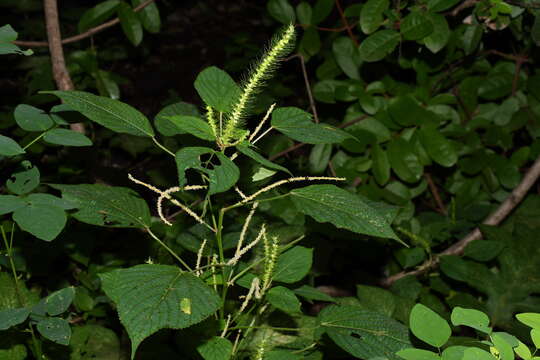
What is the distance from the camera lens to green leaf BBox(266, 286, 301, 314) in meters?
1.25

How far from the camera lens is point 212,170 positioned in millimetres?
991

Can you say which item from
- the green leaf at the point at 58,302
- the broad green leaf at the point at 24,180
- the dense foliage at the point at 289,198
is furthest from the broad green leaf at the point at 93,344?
the broad green leaf at the point at 24,180

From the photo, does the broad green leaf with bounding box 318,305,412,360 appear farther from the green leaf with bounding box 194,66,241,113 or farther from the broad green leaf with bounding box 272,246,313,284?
the green leaf with bounding box 194,66,241,113

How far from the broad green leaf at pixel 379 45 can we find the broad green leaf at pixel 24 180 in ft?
3.93

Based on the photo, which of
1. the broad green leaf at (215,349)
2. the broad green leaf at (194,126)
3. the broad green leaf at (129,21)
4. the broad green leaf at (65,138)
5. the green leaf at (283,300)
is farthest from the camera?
the broad green leaf at (129,21)

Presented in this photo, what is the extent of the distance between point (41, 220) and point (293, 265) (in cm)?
55

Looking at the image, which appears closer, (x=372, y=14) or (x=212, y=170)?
(x=212, y=170)

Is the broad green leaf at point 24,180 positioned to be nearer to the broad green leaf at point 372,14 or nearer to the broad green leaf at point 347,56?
the broad green leaf at point 372,14

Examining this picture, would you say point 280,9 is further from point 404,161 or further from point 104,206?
point 104,206

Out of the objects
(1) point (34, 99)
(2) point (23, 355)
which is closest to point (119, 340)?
(2) point (23, 355)

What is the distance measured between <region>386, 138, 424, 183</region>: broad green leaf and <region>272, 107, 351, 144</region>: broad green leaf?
3.76 ft

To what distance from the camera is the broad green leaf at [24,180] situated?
1.42m

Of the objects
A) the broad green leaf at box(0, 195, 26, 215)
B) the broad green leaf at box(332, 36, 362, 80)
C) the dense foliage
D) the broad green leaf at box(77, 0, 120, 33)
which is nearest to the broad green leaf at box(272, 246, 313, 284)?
the dense foliage

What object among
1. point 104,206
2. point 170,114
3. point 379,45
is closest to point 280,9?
point 379,45
